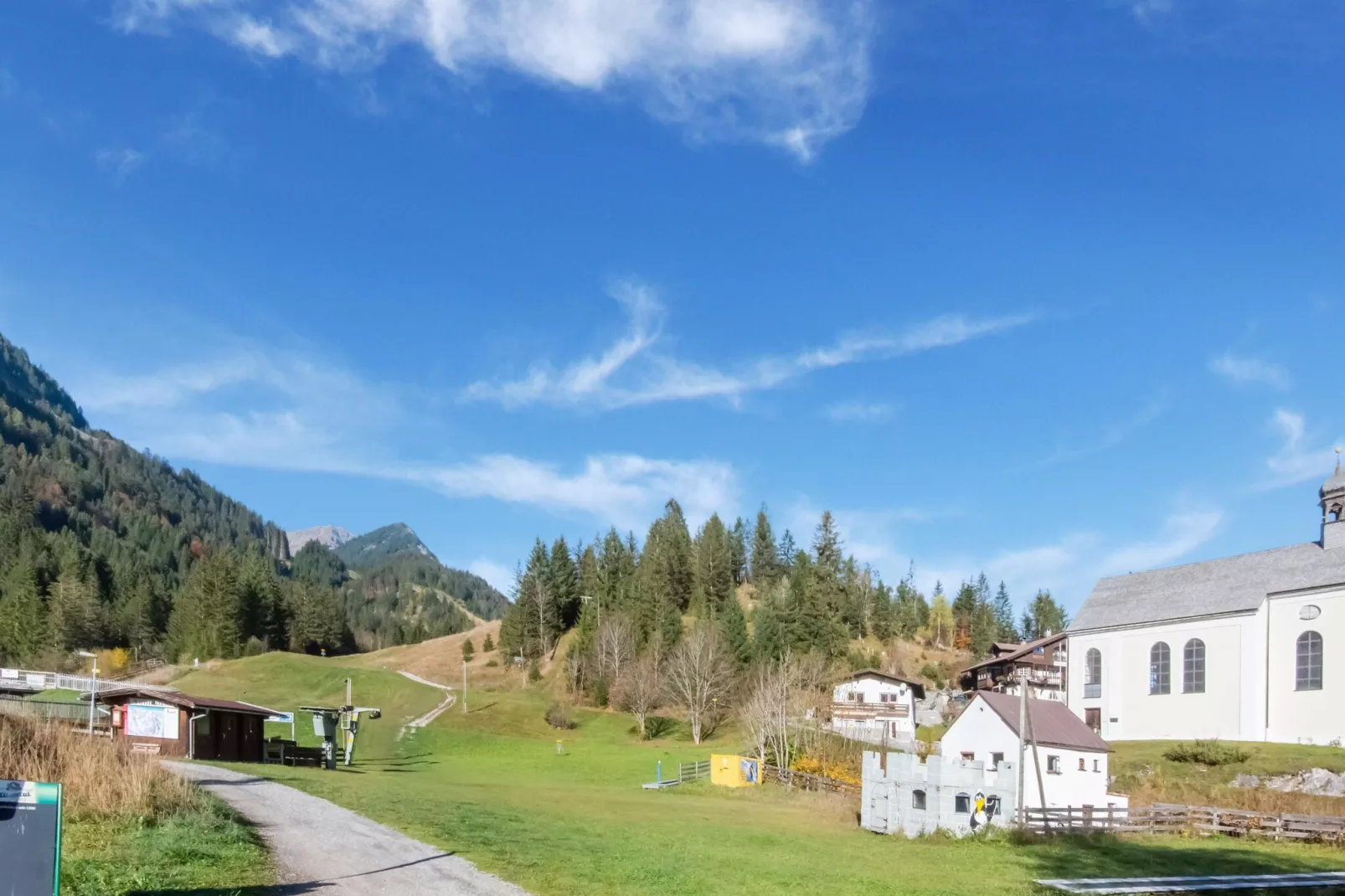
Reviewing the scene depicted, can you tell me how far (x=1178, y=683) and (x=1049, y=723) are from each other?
22.4 m

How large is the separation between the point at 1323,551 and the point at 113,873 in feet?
223

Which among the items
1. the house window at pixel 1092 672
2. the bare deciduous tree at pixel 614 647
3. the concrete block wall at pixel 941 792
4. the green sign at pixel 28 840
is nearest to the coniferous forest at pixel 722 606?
the bare deciduous tree at pixel 614 647

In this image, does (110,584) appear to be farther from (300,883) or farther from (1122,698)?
(300,883)

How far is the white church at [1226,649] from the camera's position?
58.6 meters

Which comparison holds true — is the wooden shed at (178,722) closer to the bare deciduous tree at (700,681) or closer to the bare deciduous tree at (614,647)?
the bare deciduous tree at (700,681)

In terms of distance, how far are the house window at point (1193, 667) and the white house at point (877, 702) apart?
21474 mm

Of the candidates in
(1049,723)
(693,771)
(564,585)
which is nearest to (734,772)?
(693,771)

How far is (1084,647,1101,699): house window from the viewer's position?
71.4 metres

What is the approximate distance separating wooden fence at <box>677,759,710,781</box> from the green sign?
1846 inches

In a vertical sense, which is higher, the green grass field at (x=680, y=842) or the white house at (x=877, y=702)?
the green grass field at (x=680, y=842)

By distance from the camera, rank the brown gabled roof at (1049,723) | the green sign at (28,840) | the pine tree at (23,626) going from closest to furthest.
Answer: the green sign at (28,840), the brown gabled roof at (1049,723), the pine tree at (23,626)

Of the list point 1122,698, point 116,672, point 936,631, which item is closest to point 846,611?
point 936,631

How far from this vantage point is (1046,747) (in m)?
47.0

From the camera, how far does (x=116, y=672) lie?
11669 centimetres
